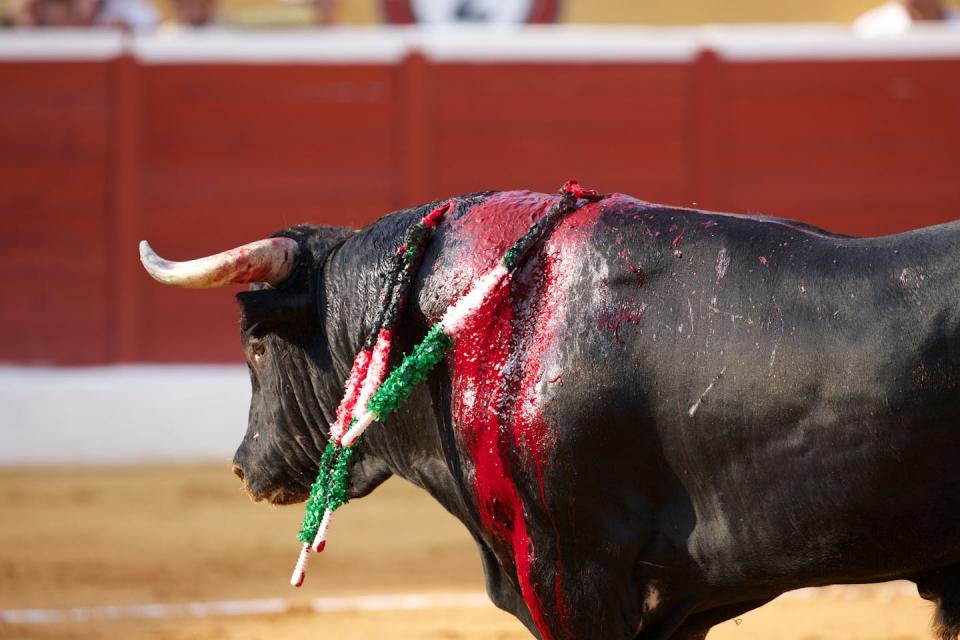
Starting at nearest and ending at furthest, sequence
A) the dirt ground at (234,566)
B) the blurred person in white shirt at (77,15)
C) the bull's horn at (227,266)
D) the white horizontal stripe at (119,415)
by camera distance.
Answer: the bull's horn at (227,266) < the dirt ground at (234,566) < the white horizontal stripe at (119,415) < the blurred person in white shirt at (77,15)

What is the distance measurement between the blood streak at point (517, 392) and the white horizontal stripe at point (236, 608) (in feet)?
7.60

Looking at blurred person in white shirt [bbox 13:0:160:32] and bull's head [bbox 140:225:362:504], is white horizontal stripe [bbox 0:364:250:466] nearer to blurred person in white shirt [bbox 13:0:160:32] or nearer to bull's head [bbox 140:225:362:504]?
blurred person in white shirt [bbox 13:0:160:32]

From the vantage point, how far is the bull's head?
233cm

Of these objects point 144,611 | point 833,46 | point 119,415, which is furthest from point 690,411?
point 833,46

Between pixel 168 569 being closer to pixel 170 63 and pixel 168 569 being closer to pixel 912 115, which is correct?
pixel 170 63

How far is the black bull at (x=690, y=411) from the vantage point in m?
1.93

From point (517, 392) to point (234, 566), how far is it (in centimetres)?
332

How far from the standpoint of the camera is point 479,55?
8062mm

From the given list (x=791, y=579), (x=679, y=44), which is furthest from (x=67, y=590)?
(x=679, y=44)

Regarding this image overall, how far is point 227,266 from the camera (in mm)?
2287

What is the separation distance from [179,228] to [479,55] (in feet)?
6.58

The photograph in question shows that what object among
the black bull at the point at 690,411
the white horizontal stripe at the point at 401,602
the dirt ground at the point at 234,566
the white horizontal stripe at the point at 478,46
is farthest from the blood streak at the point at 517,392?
the white horizontal stripe at the point at 478,46

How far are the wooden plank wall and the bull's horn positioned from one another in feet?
18.4

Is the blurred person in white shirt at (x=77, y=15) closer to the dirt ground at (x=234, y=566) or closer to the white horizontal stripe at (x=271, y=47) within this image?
the white horizontal stripe at (x=271, y=47)
